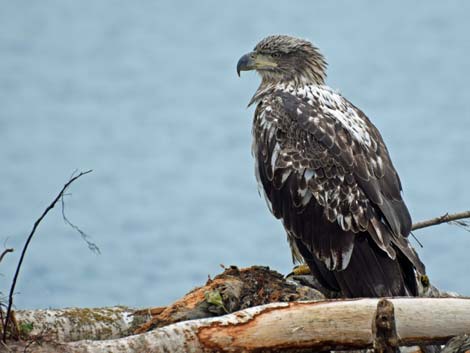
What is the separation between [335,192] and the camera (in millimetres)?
8422

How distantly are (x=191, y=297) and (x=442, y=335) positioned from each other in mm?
2625

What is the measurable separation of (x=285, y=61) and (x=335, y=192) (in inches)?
103

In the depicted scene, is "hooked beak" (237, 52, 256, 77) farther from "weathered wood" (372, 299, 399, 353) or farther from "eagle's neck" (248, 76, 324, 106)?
"weathered wood" (372, 299, 399, 353)

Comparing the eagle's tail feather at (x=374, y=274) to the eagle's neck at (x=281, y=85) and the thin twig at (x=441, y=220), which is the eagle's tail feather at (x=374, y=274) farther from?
the eagle's neck at (x=281, y=85)

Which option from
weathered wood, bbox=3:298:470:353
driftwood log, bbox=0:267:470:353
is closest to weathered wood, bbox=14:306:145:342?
driftwood log, bbox=0:267:470:353

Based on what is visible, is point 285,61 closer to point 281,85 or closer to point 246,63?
point 281,85

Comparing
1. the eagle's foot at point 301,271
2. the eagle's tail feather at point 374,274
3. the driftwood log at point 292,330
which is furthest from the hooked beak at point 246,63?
the driftwood log at point 292,330

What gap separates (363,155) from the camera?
8.62m

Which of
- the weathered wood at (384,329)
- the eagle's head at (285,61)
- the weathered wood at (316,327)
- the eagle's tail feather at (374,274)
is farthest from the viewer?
the eagle's head at (285,61)

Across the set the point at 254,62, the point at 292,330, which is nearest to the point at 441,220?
the point at 254,62

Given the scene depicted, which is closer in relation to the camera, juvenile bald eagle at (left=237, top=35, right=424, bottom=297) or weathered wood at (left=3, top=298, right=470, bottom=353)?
weathered wood at (left=3, top=298, right=470, bottom=353)

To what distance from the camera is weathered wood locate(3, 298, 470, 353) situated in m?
6.21

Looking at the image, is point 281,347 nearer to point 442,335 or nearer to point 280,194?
point 442,335

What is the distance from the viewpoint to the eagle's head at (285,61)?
34.1ft
